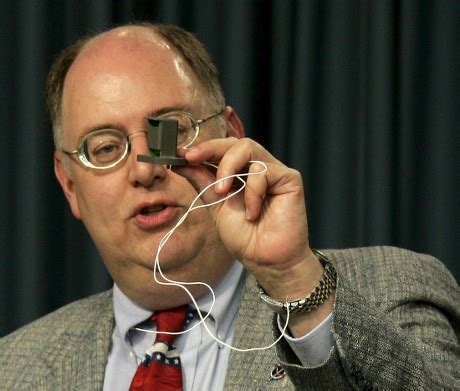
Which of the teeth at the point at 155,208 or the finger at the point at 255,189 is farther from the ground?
the finger at the point at 255,189

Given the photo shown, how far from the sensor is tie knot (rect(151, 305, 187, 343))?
1.94m

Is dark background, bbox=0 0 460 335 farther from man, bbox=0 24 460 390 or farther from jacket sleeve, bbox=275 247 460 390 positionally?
jacket sleeve, bbox=275 247 460 390

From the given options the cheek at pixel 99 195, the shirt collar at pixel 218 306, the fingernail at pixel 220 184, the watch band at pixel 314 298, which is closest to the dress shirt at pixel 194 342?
the shirt collar at pixel 218 306

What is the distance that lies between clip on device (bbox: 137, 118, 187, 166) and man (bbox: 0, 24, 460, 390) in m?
0.10

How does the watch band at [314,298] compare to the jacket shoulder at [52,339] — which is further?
the jacket shoulder at [52,339]

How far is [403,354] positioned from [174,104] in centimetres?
74

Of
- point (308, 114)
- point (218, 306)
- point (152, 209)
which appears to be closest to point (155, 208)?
point (152, 209)

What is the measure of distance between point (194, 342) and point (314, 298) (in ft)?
1.88

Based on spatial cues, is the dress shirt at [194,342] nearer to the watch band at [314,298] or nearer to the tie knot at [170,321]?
the tie knot at [170,321]

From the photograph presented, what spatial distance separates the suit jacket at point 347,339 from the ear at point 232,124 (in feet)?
1.09

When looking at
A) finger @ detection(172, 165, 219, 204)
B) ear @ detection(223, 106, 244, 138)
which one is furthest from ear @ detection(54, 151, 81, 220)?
finger @ detection(172, 165, 219, 204)

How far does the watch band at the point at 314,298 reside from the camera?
140 cm

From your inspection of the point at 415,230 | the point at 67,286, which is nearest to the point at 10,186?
the point at 67,286

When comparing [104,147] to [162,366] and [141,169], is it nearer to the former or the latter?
[141,169]
